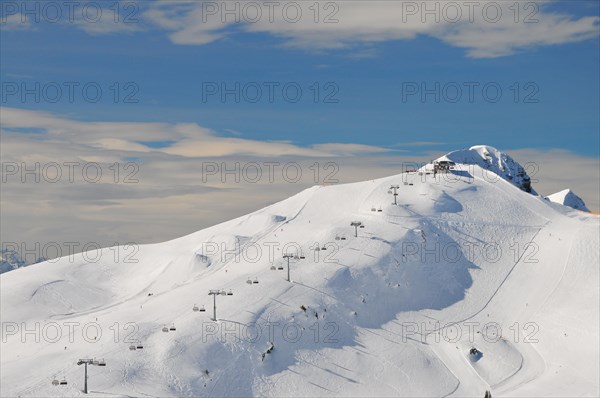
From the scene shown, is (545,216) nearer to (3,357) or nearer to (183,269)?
(183,269)

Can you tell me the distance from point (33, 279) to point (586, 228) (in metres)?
101

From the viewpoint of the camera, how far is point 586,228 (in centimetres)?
15000

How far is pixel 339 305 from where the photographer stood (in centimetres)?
12175

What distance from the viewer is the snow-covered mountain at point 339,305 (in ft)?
343

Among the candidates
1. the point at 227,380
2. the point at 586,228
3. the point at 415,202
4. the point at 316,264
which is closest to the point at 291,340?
the point at 227,380

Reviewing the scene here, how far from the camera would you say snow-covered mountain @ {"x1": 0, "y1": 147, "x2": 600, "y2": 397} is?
10450 centimetres

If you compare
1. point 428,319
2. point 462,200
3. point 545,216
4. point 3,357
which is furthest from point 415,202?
point 3,357

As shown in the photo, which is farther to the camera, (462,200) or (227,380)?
(462,200)

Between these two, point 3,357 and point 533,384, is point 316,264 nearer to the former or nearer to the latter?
point 533,384

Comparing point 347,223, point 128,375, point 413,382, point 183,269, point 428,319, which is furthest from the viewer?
point 347,223

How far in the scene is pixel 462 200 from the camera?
160750mm

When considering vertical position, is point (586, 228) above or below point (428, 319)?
above

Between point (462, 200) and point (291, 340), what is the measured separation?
6197 cm

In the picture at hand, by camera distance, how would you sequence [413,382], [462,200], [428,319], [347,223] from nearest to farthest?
[413,382] → [428,319] → [347,223] → [462,200]
